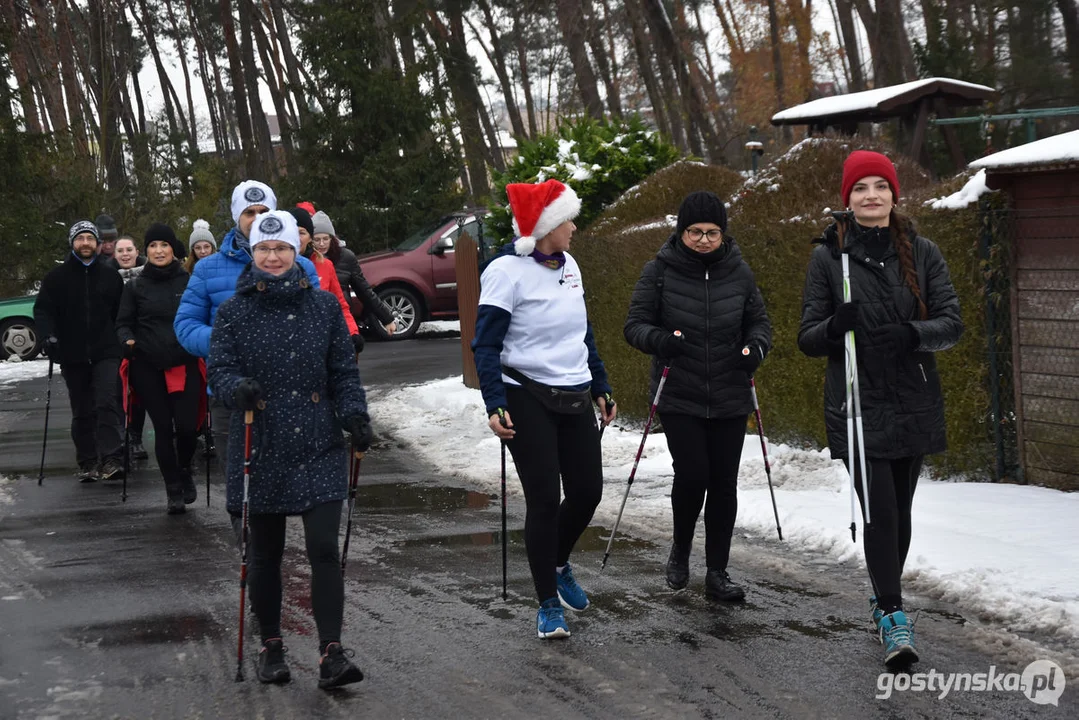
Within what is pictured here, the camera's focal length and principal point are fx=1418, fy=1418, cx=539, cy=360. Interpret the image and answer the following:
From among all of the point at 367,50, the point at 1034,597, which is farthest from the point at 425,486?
the point at 367,50

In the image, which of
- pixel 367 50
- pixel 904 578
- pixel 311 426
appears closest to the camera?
pixel 311 426

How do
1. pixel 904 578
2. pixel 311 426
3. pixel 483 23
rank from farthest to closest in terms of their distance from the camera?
pixel 483 23, pixel 904 578, pixel 311 426

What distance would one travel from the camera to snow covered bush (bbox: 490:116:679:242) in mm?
15570

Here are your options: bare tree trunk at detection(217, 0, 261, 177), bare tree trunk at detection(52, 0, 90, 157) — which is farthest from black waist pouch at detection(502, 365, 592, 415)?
bare tree trunk at detection(217, 0, 261, 177)

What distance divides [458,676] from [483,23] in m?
37.4

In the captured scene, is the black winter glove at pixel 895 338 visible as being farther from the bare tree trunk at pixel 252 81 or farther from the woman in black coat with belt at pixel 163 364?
the bare tree trunk at pixel 252 81

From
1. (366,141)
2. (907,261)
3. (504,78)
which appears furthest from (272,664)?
(504,78)

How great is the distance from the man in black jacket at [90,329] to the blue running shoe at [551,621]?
6.34 meters

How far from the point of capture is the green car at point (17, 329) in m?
23.9

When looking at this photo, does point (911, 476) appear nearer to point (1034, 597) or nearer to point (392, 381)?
point (1034, 597)

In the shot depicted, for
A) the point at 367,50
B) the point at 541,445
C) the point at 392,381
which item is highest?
the point at 367,50

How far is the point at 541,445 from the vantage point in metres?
5.91

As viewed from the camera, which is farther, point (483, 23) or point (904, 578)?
point (483, 23)

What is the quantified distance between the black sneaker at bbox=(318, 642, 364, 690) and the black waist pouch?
4.42 feet
